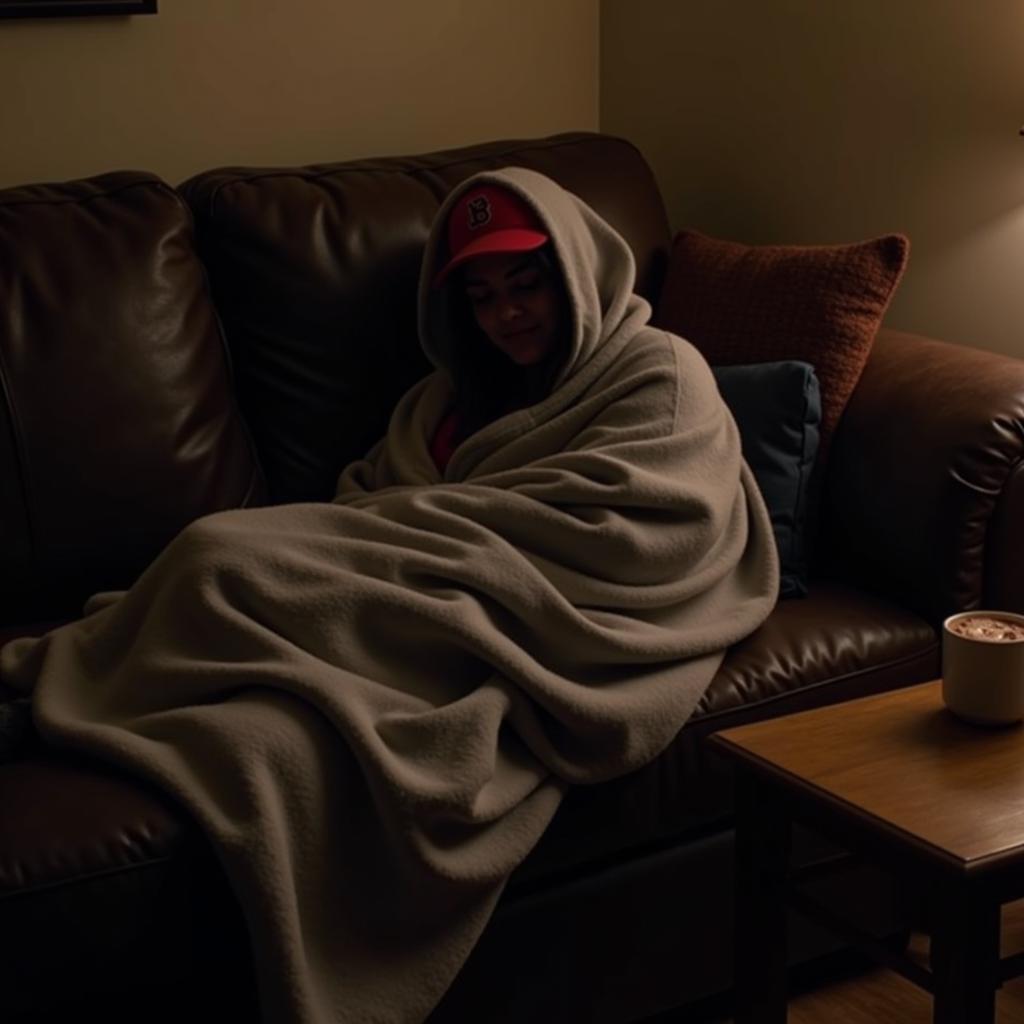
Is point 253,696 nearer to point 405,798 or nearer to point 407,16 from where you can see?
point 405,798

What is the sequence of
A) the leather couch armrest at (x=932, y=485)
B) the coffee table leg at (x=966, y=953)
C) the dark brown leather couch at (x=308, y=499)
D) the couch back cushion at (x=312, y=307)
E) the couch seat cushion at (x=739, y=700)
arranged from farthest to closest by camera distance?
the couch back cushion at (x=312, y=307) → the leather couch armrest at (x=932, y=485) → the couch seat cushion at (x=739, y=700) → the dark brown leather couch at (x=308, y=499) → the coffee table leg at (x=966, y=953)

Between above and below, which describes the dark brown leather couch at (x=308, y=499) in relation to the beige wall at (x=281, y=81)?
below

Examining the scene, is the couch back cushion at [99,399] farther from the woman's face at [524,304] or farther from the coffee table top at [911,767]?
the coffee table top at [911,767]

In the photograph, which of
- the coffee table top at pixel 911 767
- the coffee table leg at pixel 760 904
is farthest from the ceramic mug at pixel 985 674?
the coffee table leg at pixel 760 904

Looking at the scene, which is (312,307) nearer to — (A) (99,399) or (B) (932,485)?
(A) (99,399)

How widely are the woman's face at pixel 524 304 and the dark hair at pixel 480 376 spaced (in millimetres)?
41

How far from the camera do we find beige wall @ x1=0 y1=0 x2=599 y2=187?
2.42 m

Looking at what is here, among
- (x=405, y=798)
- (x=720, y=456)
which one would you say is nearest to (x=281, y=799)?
(x=405, y=798)

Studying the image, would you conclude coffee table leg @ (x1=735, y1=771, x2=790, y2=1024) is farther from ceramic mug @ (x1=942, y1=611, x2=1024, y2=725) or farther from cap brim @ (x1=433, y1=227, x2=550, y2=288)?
cap brim @ (x1=433, y1=227, x2=550, y2=288)

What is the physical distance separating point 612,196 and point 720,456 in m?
0.68

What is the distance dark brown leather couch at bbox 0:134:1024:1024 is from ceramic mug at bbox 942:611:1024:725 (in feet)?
1.04

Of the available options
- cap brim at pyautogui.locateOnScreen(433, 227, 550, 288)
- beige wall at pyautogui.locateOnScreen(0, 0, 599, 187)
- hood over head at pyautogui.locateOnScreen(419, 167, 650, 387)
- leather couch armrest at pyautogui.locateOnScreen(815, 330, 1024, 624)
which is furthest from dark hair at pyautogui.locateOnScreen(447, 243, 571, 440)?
beige wall at pyautogui.locateOnScreen(0, 0, 599, 187)

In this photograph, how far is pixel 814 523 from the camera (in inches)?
81.6

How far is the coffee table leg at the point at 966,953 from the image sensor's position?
50.8 inches
